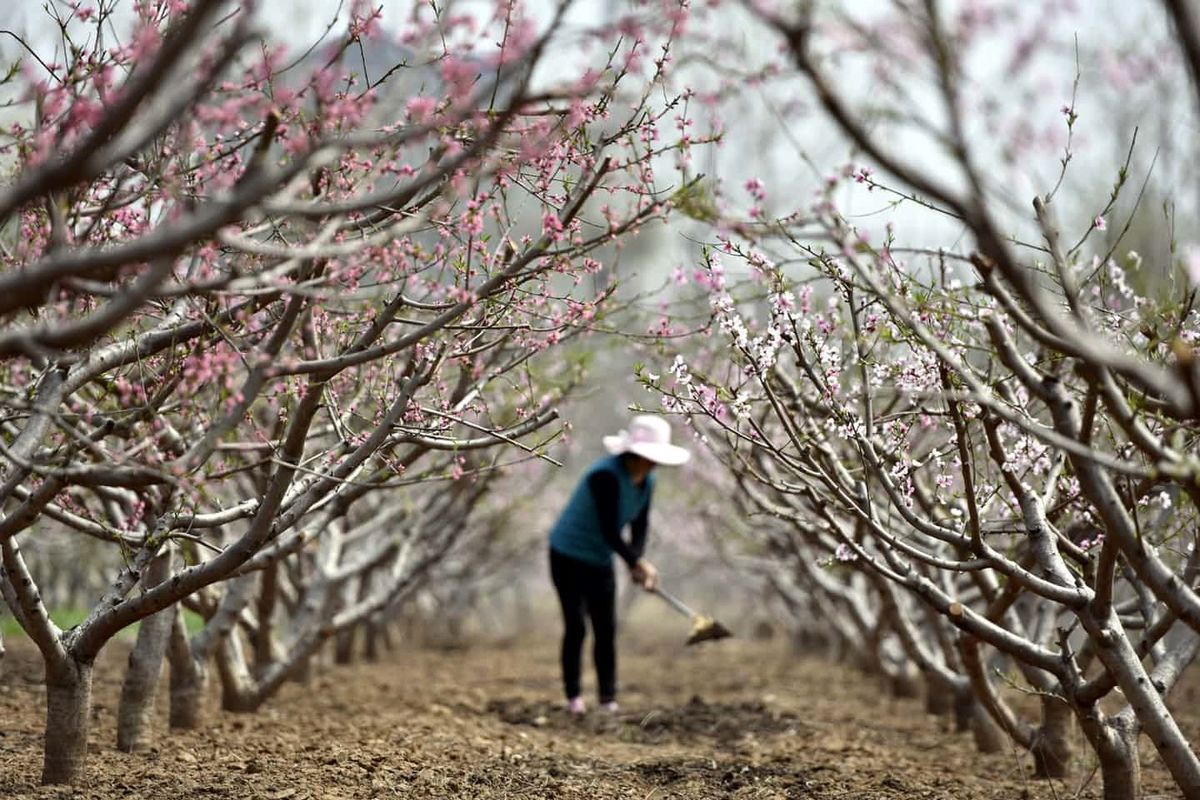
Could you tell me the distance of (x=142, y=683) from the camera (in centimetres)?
491

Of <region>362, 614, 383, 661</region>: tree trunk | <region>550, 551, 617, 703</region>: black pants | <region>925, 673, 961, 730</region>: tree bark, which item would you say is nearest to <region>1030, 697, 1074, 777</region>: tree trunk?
<region>925, 673, 961, 730</region>: tree bark

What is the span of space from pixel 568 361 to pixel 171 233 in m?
4.27

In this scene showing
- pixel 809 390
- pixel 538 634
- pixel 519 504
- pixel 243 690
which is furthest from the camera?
pixel 538 634

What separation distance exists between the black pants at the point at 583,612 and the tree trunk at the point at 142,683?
2786 millimetres

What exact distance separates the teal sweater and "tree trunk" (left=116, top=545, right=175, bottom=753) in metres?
2.80

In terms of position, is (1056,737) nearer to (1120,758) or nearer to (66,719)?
(1120,758)

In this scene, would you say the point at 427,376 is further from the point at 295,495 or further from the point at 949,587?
the point at 949,587

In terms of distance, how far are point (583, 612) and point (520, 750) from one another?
6.22ft

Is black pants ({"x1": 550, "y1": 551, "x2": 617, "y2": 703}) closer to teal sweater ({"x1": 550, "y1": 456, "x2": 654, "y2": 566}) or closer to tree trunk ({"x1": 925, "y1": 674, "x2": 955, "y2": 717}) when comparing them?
teal sweater ({"x1": 550, "y1": 456, "x2": 654, "y2": 566})

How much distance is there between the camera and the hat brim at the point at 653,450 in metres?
6.78

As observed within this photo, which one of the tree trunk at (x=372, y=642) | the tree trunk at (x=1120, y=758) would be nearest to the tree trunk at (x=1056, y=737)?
the tree trunk at (x=1120, y=758)

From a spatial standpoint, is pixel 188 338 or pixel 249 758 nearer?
pixel 188 338

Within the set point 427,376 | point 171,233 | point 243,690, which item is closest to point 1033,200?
point 427,376

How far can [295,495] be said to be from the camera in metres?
4.02
